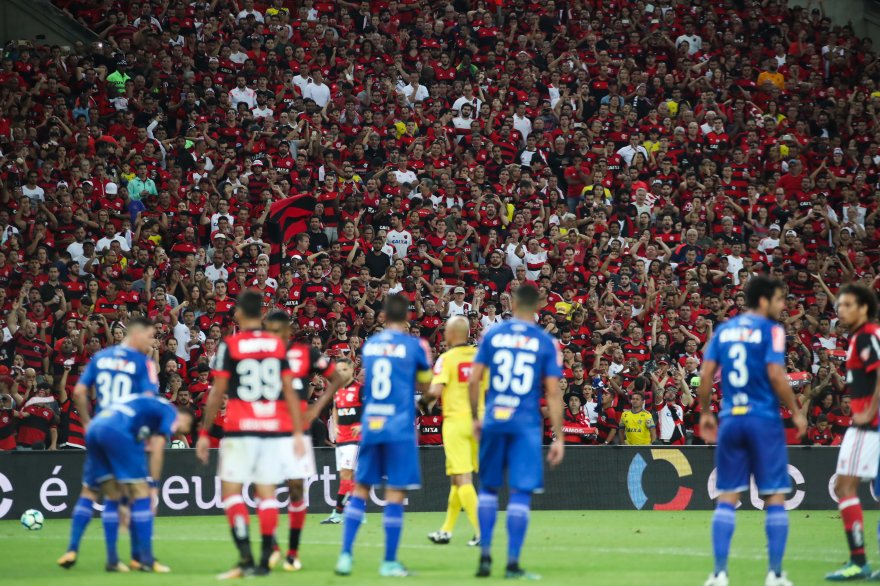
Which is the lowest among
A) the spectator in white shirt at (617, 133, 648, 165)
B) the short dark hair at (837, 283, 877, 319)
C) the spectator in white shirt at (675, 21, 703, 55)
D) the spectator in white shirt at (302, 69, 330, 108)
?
the short dark hair at (837, 283, 877, 319)

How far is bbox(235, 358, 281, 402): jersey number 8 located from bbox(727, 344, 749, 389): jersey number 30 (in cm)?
379

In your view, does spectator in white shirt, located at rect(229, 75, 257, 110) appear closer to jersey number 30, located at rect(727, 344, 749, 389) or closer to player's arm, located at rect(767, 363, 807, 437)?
jersey number 30, located at rect(727, 344, 749, 389)

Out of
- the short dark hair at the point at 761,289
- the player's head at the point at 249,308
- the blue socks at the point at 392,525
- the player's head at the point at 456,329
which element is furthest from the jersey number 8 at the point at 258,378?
the short dark hair at the point at 761,289

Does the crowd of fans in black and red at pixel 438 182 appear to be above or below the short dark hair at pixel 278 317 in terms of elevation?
above

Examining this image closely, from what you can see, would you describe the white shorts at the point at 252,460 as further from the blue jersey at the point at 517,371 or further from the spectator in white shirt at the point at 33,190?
the spectator in white shirt at the point at 33,190

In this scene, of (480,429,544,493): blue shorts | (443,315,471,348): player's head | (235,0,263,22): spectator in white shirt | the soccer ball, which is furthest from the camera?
(235,0,263,22): spectator in white shirt

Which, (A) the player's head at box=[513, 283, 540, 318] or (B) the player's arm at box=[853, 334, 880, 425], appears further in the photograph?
(B) the player's arm at box=[853, 334, 880, 425]

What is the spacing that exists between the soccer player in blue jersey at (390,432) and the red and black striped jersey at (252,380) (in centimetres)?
80

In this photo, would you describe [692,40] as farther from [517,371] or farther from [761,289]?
[517,371]

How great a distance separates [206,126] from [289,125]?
1.74 meters

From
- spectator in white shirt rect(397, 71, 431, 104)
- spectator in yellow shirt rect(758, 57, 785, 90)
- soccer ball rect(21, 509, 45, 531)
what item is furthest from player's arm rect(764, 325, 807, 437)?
spectator in yellow shirt rect(758, 57, 785, 90)

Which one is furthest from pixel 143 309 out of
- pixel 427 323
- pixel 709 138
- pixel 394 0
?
pixel 709 138

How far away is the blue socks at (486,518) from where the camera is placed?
35.4ft

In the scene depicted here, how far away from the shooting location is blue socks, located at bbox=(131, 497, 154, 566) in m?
11.3
